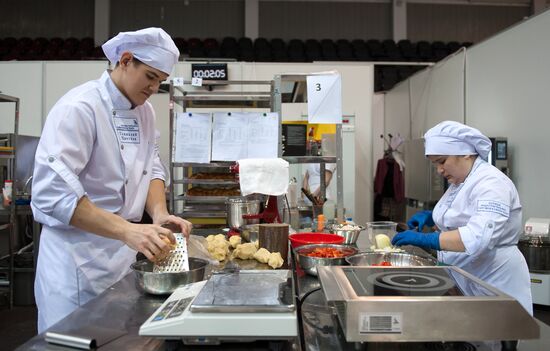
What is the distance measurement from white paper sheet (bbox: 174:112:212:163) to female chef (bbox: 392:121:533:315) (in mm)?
1409

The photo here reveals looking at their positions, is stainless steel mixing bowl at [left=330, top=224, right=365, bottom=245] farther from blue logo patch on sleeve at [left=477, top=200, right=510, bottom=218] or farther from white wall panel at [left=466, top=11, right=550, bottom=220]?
white wall panel at [left=466, top=11, right=550, bottom=220]

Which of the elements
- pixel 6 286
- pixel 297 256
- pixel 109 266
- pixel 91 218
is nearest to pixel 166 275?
pixel 91 218

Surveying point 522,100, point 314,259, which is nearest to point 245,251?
point 314,259

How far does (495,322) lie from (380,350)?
0.24m

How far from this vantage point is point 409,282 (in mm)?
1025

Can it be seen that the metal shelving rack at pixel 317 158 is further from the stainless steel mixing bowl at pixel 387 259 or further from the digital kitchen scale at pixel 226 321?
the digital kitchen scale at pixel 226 321

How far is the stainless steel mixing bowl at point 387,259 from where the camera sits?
1432 millimetres

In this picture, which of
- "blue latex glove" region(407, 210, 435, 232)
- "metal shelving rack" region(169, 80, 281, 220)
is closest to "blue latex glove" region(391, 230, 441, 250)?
"blue latex glove" region(407, 210, 435, 232)

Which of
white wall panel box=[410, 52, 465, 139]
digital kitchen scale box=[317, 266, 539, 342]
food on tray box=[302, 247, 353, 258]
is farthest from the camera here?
white wall panel box=[410, 52, 465, 139]

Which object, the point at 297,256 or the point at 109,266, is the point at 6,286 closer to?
the point at 109,266

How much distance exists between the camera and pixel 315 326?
1107mm

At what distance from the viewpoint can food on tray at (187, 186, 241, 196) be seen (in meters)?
3.15

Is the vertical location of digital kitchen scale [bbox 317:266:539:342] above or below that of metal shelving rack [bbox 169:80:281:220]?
below

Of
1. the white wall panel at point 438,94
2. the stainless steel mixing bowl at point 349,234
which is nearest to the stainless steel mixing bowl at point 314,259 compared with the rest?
the stainless steel mixing bowl at point 349,234
